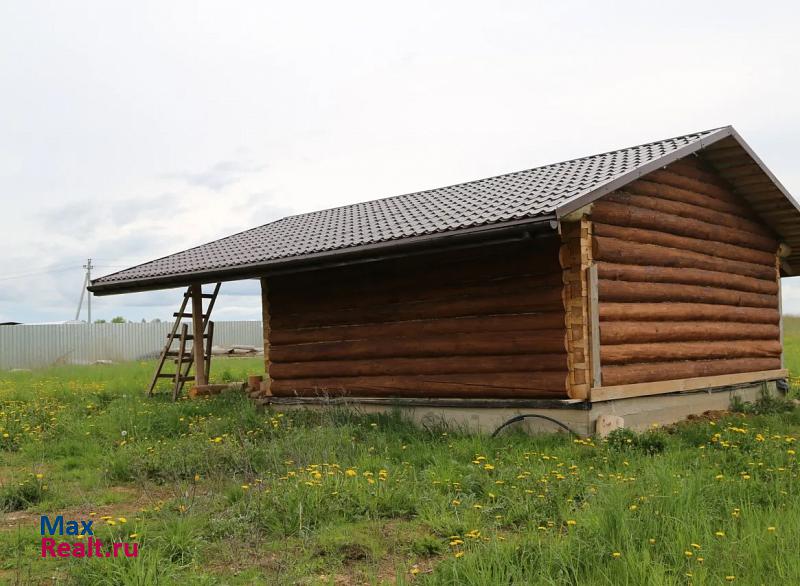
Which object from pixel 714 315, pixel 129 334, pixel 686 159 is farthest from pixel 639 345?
pixel 129 334

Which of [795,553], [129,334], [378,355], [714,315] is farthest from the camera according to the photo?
[129,334]

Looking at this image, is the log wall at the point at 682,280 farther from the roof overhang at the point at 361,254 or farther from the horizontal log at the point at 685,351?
the roof overhang at the point at 361,254

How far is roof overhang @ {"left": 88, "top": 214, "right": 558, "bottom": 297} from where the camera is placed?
29.1 feet

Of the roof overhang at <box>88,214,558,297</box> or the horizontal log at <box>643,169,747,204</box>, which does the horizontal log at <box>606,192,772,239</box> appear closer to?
the horizontal log at <box>643,169,747,204</box>

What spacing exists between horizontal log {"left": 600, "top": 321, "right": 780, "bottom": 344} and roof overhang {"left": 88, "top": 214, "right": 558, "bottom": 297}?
2.03 m

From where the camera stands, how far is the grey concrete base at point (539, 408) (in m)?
9.63

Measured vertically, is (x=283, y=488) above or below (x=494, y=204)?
below

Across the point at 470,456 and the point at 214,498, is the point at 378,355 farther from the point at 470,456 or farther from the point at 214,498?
the point at 214,498

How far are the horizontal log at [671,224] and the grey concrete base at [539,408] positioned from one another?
2.43 m

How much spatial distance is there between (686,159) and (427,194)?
5040 mm

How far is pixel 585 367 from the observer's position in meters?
9.56

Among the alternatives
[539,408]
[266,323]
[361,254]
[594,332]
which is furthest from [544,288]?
[266,323]

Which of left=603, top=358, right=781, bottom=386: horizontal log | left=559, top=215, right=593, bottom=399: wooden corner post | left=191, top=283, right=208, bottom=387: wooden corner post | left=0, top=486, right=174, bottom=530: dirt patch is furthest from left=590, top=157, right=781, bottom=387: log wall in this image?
left=191, top=283, right=208, bottom=387: wooden corner post

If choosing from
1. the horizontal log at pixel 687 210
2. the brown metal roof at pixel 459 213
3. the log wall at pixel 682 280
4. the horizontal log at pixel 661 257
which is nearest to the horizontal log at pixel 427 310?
the log wall at pixel 682 280
